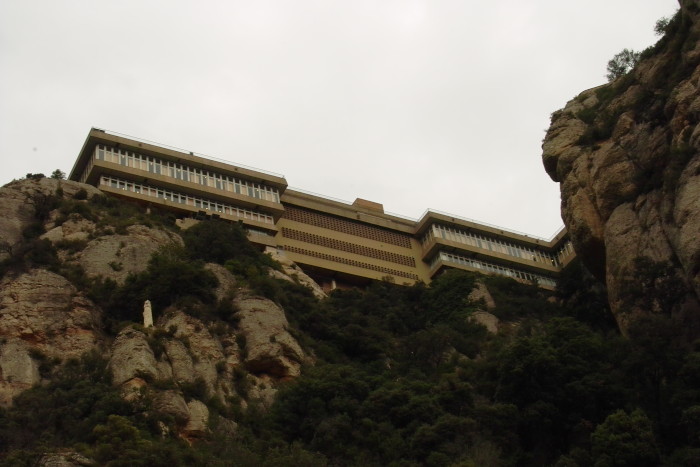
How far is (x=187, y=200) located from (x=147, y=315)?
2289 cm

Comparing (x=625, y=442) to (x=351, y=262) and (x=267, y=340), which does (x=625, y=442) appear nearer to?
(x=267, y=340)

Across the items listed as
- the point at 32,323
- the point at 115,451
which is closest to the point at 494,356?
the point at 115,451

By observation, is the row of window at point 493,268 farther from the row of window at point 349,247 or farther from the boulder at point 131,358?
the boulder at point 131,358

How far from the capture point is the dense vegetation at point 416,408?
3534 centimetres

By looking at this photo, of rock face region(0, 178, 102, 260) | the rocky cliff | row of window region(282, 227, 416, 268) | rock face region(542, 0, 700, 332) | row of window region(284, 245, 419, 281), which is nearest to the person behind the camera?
the rocky cliff

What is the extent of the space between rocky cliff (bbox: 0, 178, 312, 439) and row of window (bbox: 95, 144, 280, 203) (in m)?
8.61

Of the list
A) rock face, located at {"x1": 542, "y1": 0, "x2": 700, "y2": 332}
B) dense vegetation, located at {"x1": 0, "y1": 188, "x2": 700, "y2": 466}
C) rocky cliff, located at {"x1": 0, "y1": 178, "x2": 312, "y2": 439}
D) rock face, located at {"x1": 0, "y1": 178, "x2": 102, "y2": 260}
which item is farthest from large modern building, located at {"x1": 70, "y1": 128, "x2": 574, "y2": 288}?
rock face, located at {"x1": 542, "y1": 0, "x2": 700, "y2": 332}

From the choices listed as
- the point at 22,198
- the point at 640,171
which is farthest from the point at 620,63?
the point at 22,198

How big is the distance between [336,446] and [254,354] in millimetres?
10241

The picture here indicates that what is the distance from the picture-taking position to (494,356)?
44.5m

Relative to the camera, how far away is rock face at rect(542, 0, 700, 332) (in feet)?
137

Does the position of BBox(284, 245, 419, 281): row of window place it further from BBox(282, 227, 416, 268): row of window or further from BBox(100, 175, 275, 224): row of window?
BBox(100, 175, 275, 224): row of window

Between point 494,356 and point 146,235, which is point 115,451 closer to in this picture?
point 494,356

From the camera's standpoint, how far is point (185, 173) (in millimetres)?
69750
